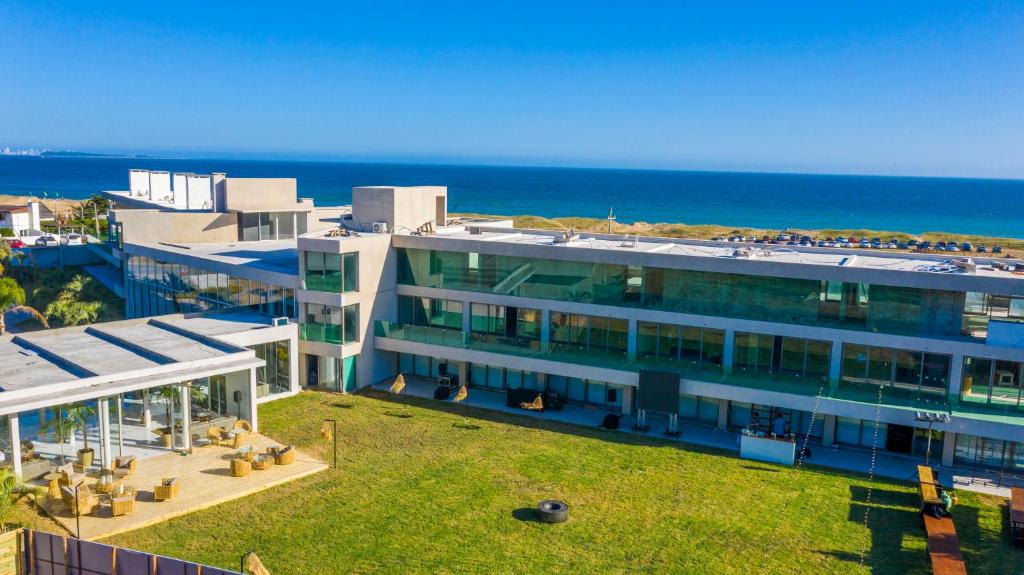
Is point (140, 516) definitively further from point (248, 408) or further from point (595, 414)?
point (595, 414)

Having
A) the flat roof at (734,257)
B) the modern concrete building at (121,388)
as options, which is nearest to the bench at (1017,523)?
the flat roof at (734,257)

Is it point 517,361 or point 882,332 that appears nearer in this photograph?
point 882,332

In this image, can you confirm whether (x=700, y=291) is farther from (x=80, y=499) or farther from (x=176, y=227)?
(x=176, y=227)

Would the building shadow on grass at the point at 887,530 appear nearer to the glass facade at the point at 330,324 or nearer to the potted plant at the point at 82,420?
the glass facade at the point at 330,324

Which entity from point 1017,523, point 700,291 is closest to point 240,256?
point 700,291

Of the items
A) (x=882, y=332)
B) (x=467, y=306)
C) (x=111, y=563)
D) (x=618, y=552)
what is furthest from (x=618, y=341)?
(x=111, y=563)

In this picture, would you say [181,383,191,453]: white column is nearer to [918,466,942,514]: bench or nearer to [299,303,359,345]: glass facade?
[299,303,359,345]: glass facade
